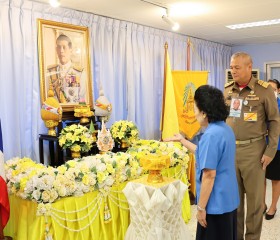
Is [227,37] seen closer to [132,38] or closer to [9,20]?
[132,38]

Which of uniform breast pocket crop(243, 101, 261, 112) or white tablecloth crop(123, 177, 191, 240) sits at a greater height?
uniform breast pocket crop(243, 101, 261, 112)

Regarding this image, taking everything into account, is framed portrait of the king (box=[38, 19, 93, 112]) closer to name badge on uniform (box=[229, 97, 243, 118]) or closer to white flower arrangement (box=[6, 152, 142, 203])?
white flower arrangement (box=[6, 152, 142, 203])

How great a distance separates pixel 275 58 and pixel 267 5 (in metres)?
3.20

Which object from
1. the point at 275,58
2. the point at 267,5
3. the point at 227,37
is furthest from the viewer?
the point at 275,58

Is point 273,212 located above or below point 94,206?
below

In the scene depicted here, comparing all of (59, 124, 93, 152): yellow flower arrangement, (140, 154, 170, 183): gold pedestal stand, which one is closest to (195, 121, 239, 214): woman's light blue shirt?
(140, 154, 170, 183): gold pedestal stand

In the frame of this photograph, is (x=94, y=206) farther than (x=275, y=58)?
No

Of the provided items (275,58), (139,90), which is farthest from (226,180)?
(275,58)

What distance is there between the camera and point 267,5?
3500mm

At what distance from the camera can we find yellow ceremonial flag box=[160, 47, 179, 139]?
416 centimetres

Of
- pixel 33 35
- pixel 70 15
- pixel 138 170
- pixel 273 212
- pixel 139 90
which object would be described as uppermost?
pixel 70 15

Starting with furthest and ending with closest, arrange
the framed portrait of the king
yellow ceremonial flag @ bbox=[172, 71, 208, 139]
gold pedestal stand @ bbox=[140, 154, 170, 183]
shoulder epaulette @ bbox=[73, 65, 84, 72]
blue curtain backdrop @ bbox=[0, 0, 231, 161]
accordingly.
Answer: yellow ceremonial flag @ bbox=[172, 71, 208, 139] → shoulder epaulette @ bbox=[73, 65, 84, 72] → the framed portrait of the king → blue curtain backdrop @ bbox=[0, 0, 231, 161] → gold pedestal stand @ bbox=[140, 154, 170, 183]

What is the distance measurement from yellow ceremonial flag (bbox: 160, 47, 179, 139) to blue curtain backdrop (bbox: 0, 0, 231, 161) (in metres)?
0.39

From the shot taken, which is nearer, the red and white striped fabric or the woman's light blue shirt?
the woman's light blue shirt
